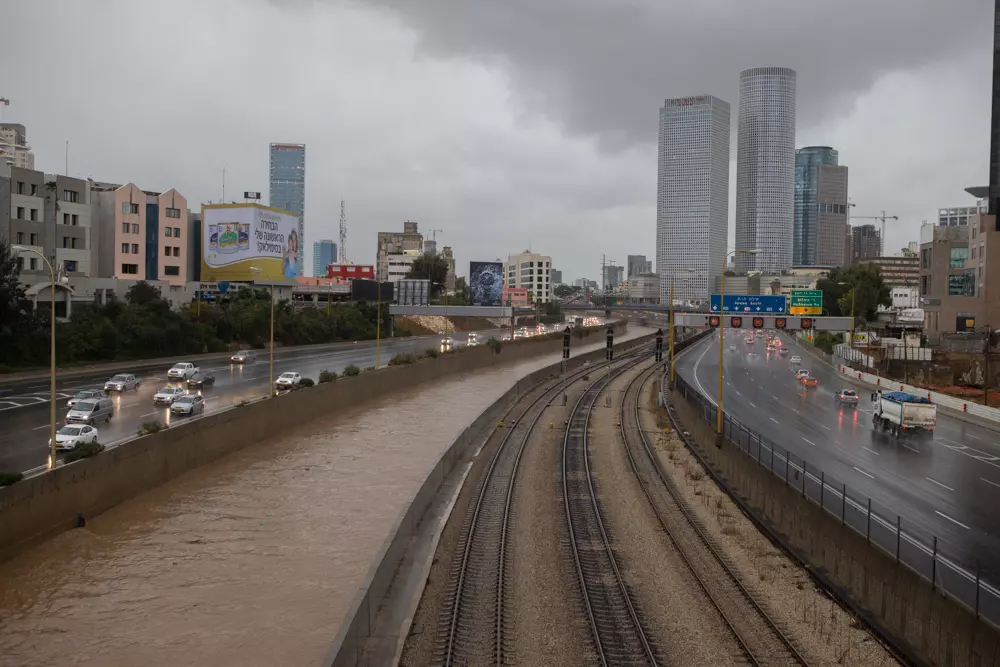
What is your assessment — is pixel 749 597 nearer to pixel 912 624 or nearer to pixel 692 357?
pixel 912 624

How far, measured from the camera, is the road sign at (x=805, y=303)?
53.4 m

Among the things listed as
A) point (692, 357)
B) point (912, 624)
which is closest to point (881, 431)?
point (912, 624)

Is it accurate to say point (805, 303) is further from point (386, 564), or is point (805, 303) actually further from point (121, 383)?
point (121, 383)

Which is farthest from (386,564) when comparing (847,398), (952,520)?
(847,398)

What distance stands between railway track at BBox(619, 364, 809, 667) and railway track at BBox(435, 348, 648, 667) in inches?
188

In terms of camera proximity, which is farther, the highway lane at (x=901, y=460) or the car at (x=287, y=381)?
the car at (x=287, y=381)

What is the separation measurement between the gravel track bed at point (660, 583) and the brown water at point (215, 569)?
6.84 metres

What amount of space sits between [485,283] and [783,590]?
98661 mm

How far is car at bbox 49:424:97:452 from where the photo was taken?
90.9 feet

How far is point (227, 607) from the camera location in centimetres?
1673

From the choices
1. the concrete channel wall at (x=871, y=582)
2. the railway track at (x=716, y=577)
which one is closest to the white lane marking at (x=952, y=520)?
the concrete channel wall at (x=871, y=582)

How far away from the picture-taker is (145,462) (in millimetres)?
25250

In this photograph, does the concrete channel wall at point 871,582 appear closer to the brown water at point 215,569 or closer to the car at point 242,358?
the brown water at point 215,569

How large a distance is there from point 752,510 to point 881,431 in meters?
19.3
